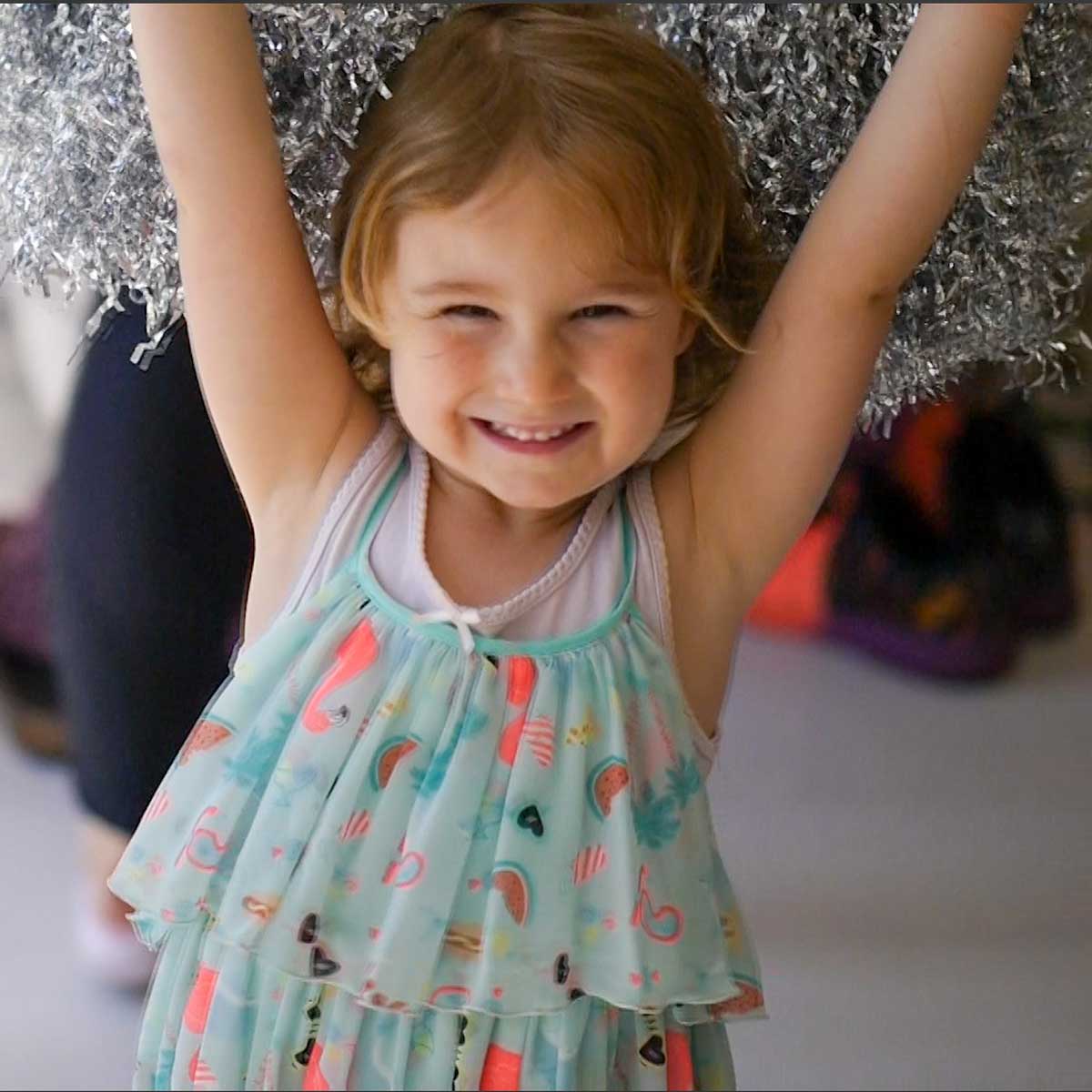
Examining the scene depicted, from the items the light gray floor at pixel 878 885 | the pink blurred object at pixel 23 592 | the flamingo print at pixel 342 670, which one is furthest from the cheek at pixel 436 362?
the pink blurred object at pixel 23 592

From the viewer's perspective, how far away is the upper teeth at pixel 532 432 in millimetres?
655

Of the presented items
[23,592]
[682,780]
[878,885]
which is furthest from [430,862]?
[23,592]

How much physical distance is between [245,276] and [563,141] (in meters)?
0.15

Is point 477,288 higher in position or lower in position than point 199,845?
higher

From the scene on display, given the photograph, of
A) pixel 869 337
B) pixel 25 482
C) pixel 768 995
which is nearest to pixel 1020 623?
pixel 768 995

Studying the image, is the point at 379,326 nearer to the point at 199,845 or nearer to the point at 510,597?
the point at 510,597

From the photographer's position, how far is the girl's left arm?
24.7 inches

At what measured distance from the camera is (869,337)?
69 centimetres

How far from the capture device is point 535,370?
63 cm

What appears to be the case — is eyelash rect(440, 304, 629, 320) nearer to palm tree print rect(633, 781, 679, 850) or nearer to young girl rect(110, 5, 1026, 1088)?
young girl rect(110, 5, 1026, 1088)

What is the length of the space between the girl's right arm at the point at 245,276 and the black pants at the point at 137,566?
239 millimetres

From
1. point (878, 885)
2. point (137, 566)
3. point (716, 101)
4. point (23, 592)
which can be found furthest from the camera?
point (23, 592)

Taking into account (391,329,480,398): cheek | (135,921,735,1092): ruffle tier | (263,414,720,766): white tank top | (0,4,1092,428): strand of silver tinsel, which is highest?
(0,4,1092,428): strand of silver tinsel

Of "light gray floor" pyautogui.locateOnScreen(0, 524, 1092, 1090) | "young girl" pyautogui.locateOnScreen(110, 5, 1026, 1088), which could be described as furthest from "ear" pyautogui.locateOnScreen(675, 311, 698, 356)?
"light gray floor" pyautogui.locateOnScreen(0, 524, 1092, 1090)
